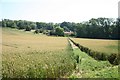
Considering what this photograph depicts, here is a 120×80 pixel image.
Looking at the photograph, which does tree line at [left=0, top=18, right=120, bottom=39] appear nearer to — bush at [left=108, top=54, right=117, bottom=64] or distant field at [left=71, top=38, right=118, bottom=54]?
distant field at [left=71, top=38, right=118, bottom=54]

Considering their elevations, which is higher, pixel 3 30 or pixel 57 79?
pixel 3 30

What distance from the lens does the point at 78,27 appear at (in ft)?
131

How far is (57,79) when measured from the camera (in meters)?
12.9

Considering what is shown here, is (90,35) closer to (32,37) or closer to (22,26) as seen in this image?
(32,37)

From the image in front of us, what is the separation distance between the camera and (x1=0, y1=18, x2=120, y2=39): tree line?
27022mm

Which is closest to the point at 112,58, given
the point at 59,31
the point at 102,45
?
the point at 102,45

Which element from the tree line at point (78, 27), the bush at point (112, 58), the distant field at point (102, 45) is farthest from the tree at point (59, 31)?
the bush at point (112, 58)

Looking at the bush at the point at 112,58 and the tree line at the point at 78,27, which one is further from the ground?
the tree line at the point at 78,27

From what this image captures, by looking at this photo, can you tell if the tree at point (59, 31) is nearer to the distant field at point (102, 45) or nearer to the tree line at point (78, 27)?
the tree line at point (78, 27)

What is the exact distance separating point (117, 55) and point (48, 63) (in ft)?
31.0

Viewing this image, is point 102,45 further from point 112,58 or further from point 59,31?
point 112,58

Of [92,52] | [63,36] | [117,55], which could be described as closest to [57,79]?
[117,55]

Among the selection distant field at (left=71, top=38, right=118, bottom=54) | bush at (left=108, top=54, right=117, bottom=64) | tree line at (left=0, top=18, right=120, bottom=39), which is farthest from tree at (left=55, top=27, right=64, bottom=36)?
bush at (left=108, top=54, right=117, bottom=64)

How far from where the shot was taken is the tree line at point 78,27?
27022 millimetres
